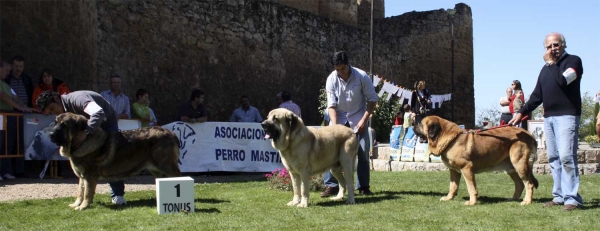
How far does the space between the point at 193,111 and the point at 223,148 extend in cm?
99

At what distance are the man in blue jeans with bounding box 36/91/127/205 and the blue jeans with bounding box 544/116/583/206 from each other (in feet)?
16.6

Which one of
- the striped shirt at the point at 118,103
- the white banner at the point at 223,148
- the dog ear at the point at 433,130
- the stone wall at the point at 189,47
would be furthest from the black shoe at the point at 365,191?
the stone wall at the point at 189,47

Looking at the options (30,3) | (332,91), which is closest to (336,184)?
(332,91)

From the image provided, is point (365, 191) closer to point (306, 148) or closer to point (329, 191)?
point (329, 191)

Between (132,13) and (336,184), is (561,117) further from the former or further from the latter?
(132,13)

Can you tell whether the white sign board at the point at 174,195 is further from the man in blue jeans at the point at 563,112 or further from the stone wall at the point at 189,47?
the stone wall at the point at 189,47

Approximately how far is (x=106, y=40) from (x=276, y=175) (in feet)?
23.8

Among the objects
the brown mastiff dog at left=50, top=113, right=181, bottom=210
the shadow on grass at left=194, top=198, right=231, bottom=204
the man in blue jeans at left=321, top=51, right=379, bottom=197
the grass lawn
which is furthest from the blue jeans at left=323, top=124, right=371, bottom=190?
the brown mastiff dog at left=50, top=113, right=181, bottom=210

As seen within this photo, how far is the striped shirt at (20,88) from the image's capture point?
36.8 ft

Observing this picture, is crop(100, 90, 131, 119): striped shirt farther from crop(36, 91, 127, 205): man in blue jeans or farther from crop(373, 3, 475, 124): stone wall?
crop(373, 3, 475, 124): stone wall

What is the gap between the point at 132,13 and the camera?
52.6 feet

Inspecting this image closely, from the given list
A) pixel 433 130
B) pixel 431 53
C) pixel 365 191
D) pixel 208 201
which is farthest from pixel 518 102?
pixel 431 53

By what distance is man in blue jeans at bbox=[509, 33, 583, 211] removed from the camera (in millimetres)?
6938

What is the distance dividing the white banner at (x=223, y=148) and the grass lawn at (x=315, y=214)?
386 cm
